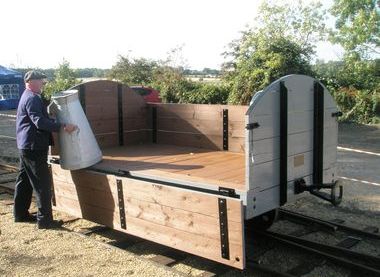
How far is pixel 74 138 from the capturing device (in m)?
5.61

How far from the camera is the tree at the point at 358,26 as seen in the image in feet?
79.7

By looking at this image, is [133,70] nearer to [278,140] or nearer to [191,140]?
[191,140]

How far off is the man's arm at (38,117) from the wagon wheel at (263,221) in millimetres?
2582

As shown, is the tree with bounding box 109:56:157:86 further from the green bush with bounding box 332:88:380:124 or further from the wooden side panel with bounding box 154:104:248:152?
the wooden side panel with bounding box 154:104:248:152

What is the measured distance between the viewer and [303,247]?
5266mm

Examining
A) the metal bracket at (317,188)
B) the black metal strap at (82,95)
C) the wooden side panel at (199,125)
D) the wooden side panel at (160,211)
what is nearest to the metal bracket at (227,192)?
the wooden side panel at (160,211)

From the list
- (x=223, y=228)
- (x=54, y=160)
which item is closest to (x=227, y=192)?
(x=223, y=228)

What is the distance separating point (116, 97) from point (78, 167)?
1658mm

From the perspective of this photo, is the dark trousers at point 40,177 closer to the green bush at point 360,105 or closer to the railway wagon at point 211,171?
the railway wagon at point 211,171

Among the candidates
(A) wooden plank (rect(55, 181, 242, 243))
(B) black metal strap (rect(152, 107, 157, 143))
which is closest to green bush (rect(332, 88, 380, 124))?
(B) black metal strap (rect(152, 107, 157, 143))

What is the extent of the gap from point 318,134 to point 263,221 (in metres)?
1.31

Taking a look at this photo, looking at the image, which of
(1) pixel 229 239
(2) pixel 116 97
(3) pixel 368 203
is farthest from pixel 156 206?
(3) pixel 368 203

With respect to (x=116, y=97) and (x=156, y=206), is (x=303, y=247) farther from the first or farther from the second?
(x=116, y=97)

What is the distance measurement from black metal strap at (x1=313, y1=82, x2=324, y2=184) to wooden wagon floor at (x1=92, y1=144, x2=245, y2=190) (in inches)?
30.8
